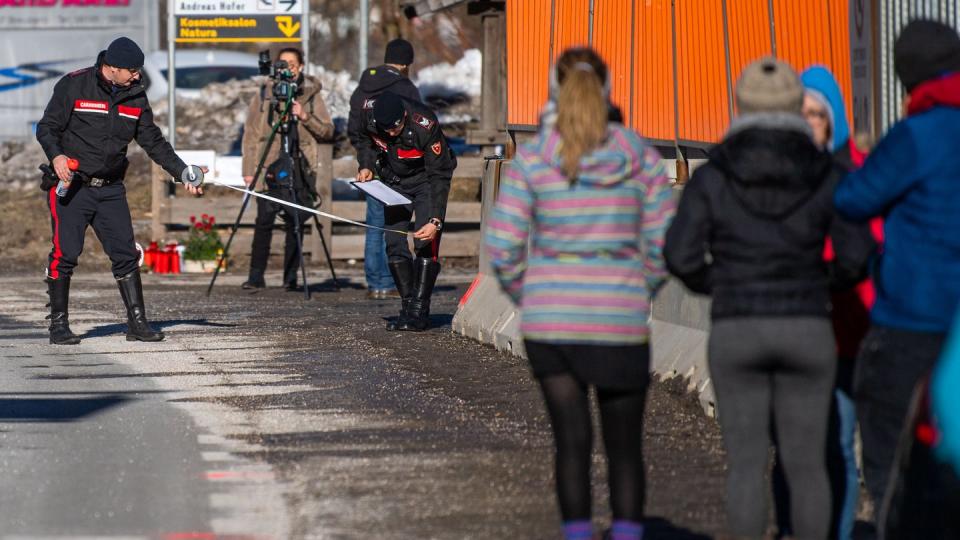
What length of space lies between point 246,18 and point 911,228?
57.3ft

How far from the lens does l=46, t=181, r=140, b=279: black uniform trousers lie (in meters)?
11.8

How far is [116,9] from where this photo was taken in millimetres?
27750

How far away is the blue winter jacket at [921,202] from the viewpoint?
5.06m

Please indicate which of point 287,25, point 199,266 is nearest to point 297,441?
point 199,266

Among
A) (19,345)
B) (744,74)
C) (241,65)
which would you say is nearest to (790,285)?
(744,74)

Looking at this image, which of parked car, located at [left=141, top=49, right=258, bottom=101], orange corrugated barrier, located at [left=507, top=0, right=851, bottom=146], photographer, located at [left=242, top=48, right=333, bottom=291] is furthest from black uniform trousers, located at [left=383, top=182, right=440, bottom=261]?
parked car, located at [left=141, top=49, right=258, bottom=101]

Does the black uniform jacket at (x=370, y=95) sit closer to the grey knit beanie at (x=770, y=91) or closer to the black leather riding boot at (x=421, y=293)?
the black leather riding boot at (x=421, y=293)

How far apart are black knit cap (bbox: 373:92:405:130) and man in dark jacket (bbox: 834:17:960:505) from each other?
7105 millimetres

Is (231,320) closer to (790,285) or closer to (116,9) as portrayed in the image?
(790,285)

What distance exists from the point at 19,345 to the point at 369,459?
535cm

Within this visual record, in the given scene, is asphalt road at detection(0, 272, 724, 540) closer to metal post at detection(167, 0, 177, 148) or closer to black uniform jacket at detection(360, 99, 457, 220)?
black uniform jacket at detection(360, 99, 457, 220)

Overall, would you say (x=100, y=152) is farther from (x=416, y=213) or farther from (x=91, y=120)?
(x=416, y=213)

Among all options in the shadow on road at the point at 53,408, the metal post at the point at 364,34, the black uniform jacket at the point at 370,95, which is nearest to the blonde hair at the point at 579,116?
the shadow on road at the point at 53,408

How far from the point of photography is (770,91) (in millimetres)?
Result: 5207
